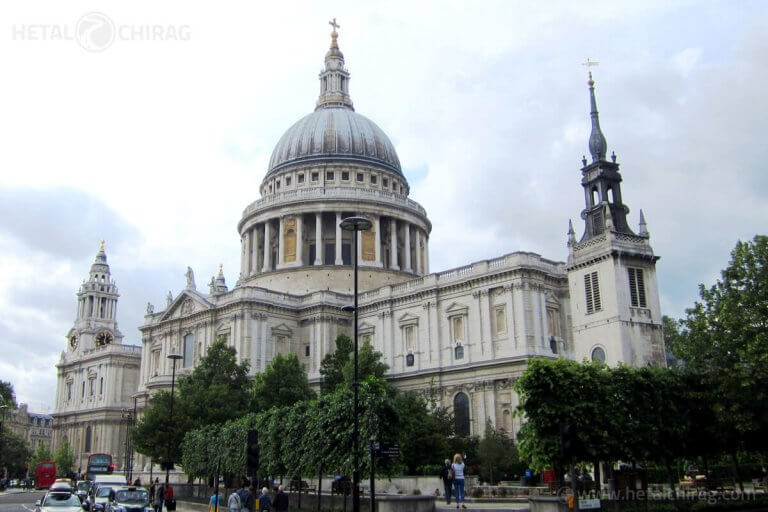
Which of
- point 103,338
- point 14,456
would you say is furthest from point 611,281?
point 14,456

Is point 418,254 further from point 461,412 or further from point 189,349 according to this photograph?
point 461,412

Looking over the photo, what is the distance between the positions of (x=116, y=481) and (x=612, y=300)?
33.8 metres

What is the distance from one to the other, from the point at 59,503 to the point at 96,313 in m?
95.6

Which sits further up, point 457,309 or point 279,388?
point 457,309

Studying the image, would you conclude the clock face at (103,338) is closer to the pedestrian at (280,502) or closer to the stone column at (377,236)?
the stone column at (377,236)

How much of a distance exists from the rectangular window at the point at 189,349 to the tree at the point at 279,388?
22.8 metres

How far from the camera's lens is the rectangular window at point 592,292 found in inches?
2233

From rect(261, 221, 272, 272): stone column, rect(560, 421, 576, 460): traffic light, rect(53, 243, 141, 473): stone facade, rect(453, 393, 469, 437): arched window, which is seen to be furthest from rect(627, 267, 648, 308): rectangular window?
rect(53, 243, 141, 473): stone facade

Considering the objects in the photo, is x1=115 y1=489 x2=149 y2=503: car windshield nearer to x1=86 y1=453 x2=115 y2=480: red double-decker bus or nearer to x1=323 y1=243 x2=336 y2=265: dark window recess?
x1=86 y1=453 x2=115 y2=480: red double-decker bus

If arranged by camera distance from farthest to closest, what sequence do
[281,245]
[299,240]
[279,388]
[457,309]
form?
[281,245] → [299,240] → [457,309] → [279,388]

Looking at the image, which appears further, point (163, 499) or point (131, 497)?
point (163, 499)

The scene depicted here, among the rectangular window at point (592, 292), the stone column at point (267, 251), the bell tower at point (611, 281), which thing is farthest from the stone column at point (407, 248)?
the rectangular window at point (592, 292)

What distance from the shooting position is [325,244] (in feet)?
293

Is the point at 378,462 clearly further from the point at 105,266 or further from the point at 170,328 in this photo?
the point at 105,266
